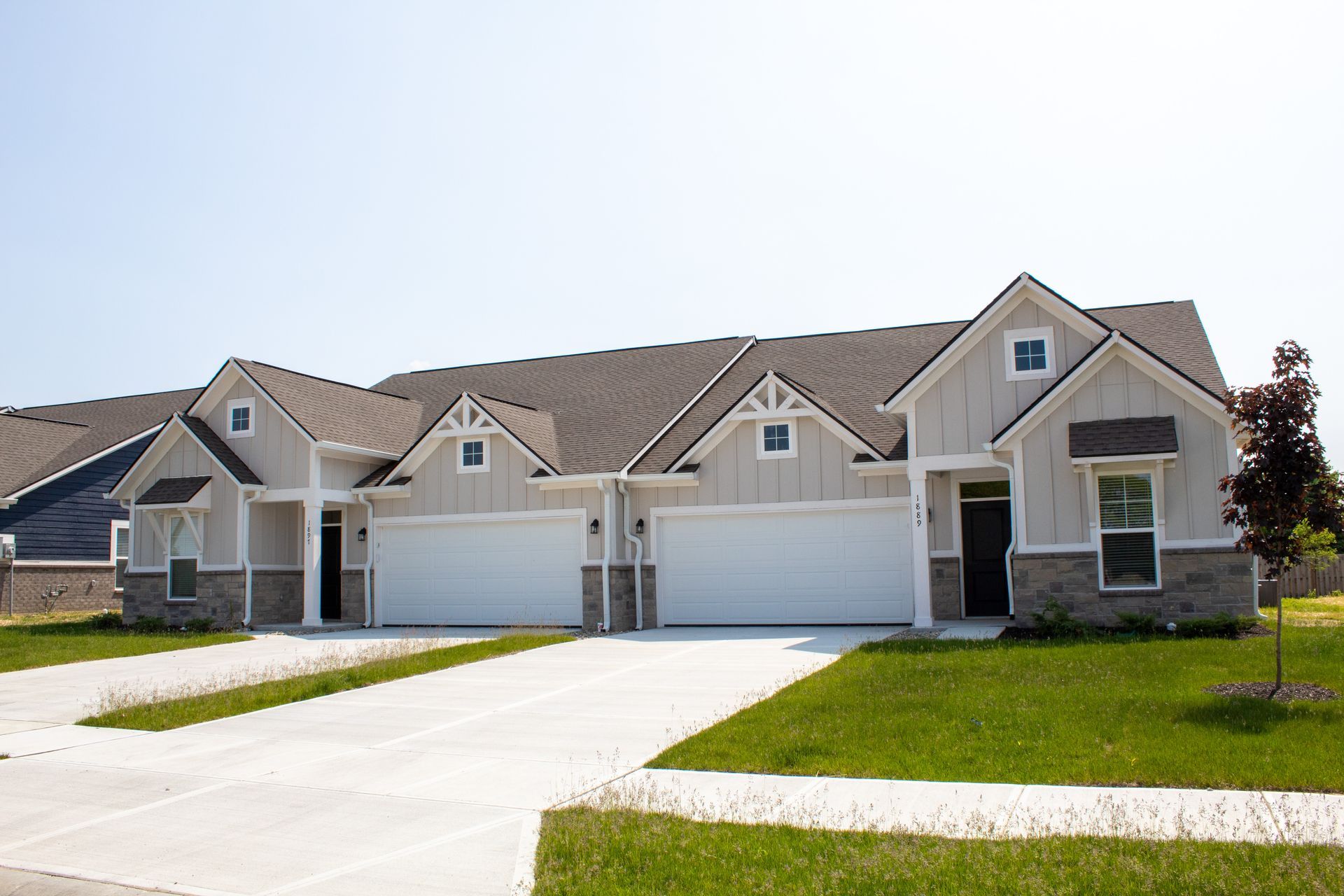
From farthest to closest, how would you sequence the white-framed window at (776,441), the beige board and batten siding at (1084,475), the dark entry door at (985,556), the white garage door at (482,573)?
1. the white garage door at (482,573)
2. the white-framed window at (776,441)
3. the dark entry door at (985,556)
4. the beige board and batten siding at (1084,475)

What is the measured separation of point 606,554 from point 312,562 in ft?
20.9

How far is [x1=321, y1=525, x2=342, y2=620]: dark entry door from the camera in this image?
79.4 feet

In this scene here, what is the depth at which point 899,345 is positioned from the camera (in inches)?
946

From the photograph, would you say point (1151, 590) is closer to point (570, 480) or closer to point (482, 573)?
point (570, 480)

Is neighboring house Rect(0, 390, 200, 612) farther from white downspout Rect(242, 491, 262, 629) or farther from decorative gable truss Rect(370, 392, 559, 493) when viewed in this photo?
decorative gable truss Rect(370, 392, 559, 493)

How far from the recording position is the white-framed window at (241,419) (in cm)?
2291

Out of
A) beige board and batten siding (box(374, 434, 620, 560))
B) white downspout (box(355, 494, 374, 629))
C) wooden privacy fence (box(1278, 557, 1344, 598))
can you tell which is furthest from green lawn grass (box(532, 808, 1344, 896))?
wooden privacy fence (box(1278, 557, 1344, 598))

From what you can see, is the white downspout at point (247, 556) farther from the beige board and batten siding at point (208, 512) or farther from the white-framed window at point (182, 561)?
the white-framed window at point (182, 561)

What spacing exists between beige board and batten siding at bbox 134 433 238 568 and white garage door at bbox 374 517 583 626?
10.4ft

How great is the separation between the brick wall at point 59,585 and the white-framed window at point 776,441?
18.9 metres

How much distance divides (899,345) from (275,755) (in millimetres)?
17932

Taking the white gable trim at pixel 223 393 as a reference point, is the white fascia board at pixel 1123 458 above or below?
below

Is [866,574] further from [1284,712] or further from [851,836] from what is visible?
[851,836]

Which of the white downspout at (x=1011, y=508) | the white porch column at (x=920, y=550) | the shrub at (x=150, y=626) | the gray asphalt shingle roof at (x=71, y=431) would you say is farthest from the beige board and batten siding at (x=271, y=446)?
the white downspout at (x=1011, y=508)
